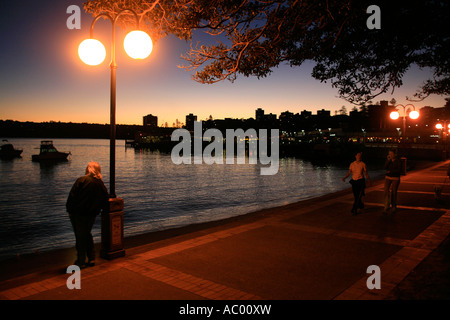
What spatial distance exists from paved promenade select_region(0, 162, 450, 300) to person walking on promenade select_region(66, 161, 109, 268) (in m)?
0.38

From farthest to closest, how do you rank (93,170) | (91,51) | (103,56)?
(103,56), (91,51), (93,170)

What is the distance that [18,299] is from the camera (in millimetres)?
4672

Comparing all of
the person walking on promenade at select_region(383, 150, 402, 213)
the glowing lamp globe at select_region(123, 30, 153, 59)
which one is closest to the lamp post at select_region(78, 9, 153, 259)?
the glowing lamp globe at select_region(123, 30, 153, 59)

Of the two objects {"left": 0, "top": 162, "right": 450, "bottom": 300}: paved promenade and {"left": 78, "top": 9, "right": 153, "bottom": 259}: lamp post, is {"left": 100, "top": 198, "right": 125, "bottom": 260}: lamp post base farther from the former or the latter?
{"left": 0, "top": 162, "right": 450, "bottom": 300}: paved promenade

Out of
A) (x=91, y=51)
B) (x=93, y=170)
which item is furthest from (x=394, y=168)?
(x=91, y=51)

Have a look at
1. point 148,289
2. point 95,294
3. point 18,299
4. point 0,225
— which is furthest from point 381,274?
point 0,225

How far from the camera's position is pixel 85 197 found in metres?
5.88

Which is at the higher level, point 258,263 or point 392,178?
point 392,178

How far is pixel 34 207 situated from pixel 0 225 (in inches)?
251

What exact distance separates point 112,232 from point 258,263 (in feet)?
9.48

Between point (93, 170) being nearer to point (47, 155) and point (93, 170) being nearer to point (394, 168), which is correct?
point (394, 168)

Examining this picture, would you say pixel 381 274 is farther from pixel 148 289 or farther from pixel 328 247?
pixel 148 289

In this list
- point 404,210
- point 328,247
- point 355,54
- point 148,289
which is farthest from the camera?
point 404,210

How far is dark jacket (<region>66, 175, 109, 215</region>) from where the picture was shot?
5855 millimetres
